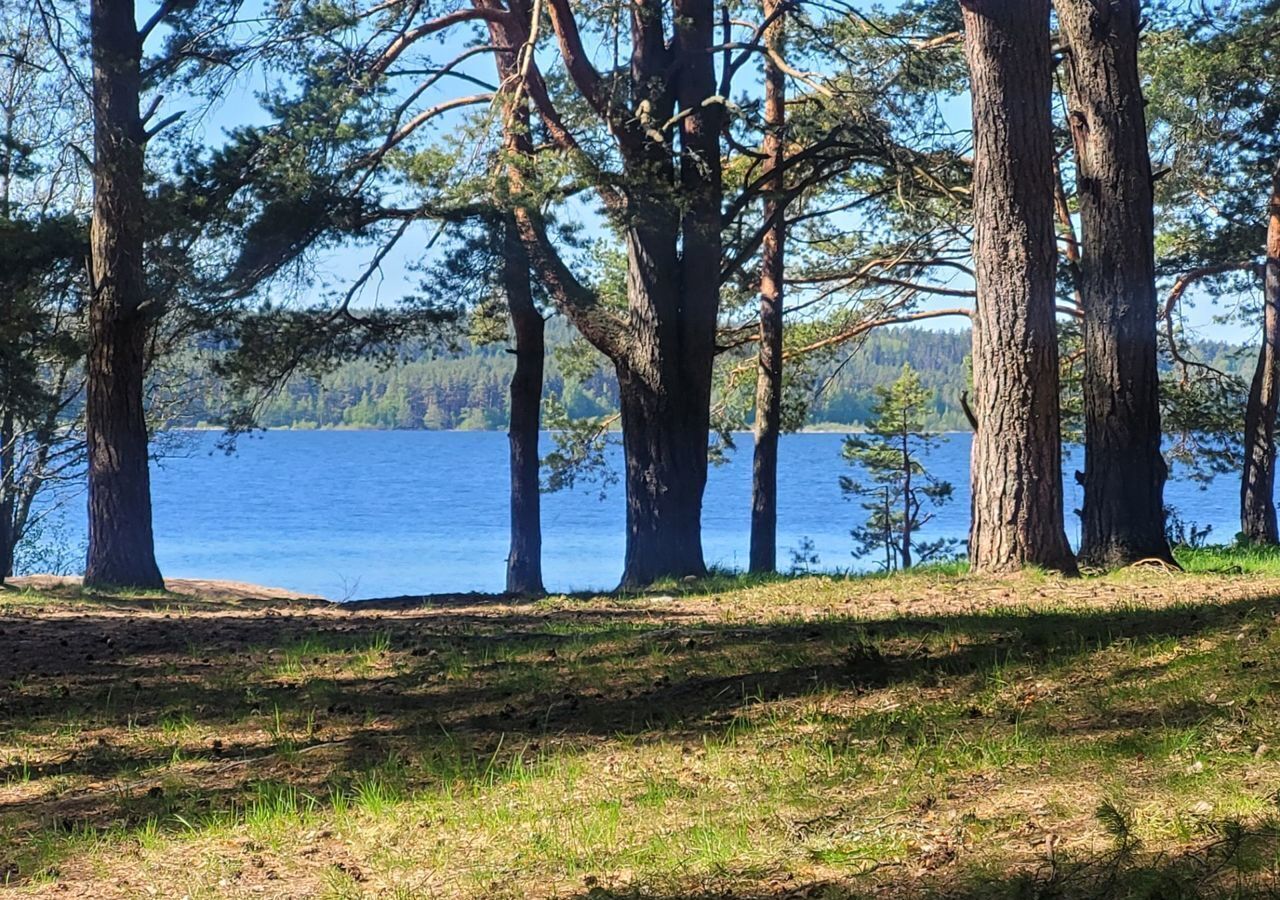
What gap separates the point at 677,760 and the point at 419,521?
5534cm

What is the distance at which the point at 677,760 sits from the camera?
451 centimetres

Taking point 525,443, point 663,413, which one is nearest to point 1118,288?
point 663,413

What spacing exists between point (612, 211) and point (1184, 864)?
992 cm

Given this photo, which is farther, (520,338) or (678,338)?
(520,338)

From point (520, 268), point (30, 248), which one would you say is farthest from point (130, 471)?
point (520, 268)

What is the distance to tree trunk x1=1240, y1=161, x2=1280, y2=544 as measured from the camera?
18172 millimetres

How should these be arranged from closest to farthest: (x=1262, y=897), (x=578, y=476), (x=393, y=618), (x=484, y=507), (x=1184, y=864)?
1. (x=1262, y=897)
2. (x=1184, y=864)
3. (x=393, y=618)
4. (x=578, y=476)
5. (x=484, y=507)

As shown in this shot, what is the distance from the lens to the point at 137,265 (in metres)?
13.6

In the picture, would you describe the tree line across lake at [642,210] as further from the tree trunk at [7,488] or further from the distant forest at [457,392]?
the distant forest at [457,392]

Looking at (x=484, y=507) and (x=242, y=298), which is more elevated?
(x=242, y=298)

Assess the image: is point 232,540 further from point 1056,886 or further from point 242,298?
point 1056,886

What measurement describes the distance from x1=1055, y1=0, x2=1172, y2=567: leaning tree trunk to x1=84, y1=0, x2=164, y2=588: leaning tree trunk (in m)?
9.14

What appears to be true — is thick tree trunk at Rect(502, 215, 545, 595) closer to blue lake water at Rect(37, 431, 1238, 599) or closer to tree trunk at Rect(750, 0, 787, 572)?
tree trunk at Rect(750, 0, 787, 572)

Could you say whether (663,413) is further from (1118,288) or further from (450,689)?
(450,689)
